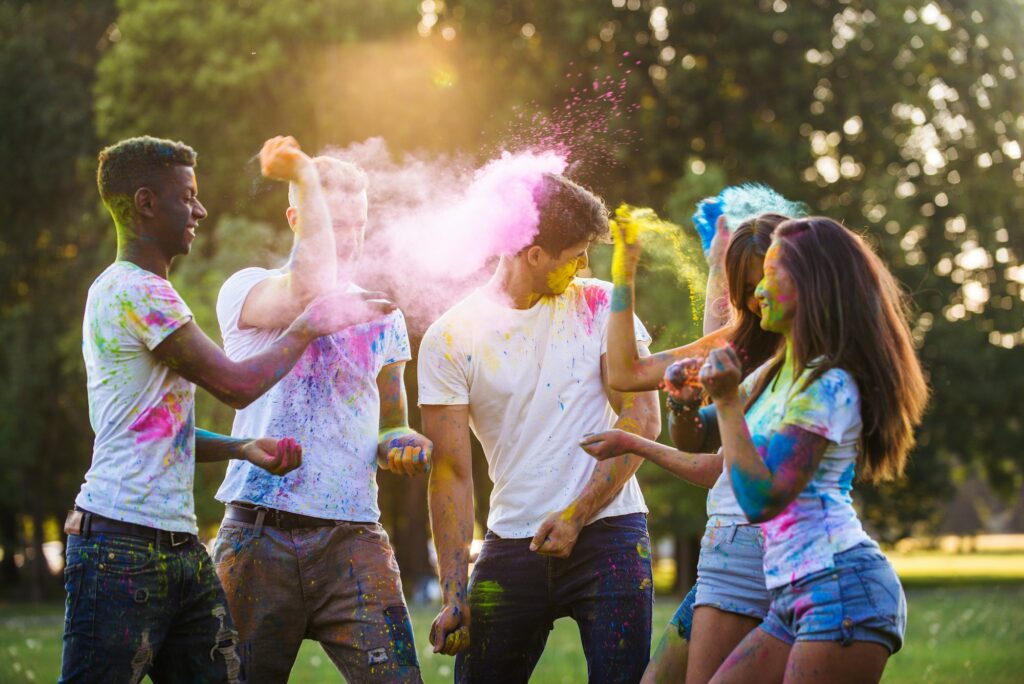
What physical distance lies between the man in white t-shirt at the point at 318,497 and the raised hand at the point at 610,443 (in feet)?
2.54

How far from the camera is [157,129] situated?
2250 centimetres

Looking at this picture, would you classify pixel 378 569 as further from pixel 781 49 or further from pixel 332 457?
pixel 781 49

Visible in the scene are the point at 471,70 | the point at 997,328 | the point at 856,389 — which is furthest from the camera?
the point at 997,328

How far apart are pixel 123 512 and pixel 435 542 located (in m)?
1.37

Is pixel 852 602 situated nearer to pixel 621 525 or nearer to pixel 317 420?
pixel 621 525

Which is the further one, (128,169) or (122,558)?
(128,169)

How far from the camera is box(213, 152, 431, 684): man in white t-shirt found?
4344 millimetres

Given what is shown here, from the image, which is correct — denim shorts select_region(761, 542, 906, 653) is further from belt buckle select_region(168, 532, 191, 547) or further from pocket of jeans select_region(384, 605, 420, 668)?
belt buckle select_region(168, 532, 191, 547)

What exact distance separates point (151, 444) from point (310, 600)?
0.91m

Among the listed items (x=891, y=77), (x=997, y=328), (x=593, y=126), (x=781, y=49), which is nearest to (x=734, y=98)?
(x=781, y=49)

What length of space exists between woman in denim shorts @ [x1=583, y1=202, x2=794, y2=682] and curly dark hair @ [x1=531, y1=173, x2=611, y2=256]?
0.44 metres

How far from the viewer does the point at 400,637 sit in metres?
4.38

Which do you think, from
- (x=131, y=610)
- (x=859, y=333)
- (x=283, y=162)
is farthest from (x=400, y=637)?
(x=859, y=333)

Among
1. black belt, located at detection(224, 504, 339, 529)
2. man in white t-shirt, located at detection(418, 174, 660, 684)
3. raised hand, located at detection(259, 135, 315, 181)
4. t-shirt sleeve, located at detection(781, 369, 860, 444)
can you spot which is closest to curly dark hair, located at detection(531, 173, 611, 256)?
man in white t-shirt, located at detection(418, 174, 660, 684)
